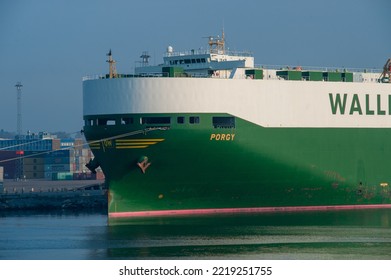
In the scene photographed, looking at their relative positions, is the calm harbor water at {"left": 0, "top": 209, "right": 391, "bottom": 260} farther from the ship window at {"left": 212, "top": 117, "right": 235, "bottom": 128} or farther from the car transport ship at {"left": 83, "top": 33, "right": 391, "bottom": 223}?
the ship window at {"left": 212, "top": 117, "right": 235, "bottom": 128}

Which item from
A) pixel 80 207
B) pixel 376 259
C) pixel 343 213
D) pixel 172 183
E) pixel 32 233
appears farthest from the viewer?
pixel 80 207

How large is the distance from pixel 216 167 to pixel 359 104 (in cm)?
996

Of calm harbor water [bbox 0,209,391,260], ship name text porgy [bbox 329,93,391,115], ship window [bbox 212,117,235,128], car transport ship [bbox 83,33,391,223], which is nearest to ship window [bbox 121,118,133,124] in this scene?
car transport ship [bbox 83,33,391,223]

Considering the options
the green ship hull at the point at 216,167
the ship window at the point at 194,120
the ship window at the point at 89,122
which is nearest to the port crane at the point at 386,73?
the green ship hull at the point at 216,167

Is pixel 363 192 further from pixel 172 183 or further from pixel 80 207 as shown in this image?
pixel 80 207

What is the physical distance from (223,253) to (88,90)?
15861 millimetres

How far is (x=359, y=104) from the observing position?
2346 inches

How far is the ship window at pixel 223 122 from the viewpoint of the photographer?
53700mm

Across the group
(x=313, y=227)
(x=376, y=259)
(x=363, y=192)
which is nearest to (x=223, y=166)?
(x=313, y=227)

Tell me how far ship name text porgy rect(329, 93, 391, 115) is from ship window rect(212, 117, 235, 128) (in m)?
6.69

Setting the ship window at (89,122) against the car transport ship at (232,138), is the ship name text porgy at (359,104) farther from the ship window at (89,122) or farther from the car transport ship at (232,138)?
the ship window at (89,122)

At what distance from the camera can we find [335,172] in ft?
192

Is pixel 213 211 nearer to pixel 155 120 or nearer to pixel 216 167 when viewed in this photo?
pixel 216 167

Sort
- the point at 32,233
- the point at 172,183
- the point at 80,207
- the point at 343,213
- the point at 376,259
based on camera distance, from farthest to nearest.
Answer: the point at 80,207
the point at 343,213
the point at 172,183
the point at 32,233
the point at 376,259
